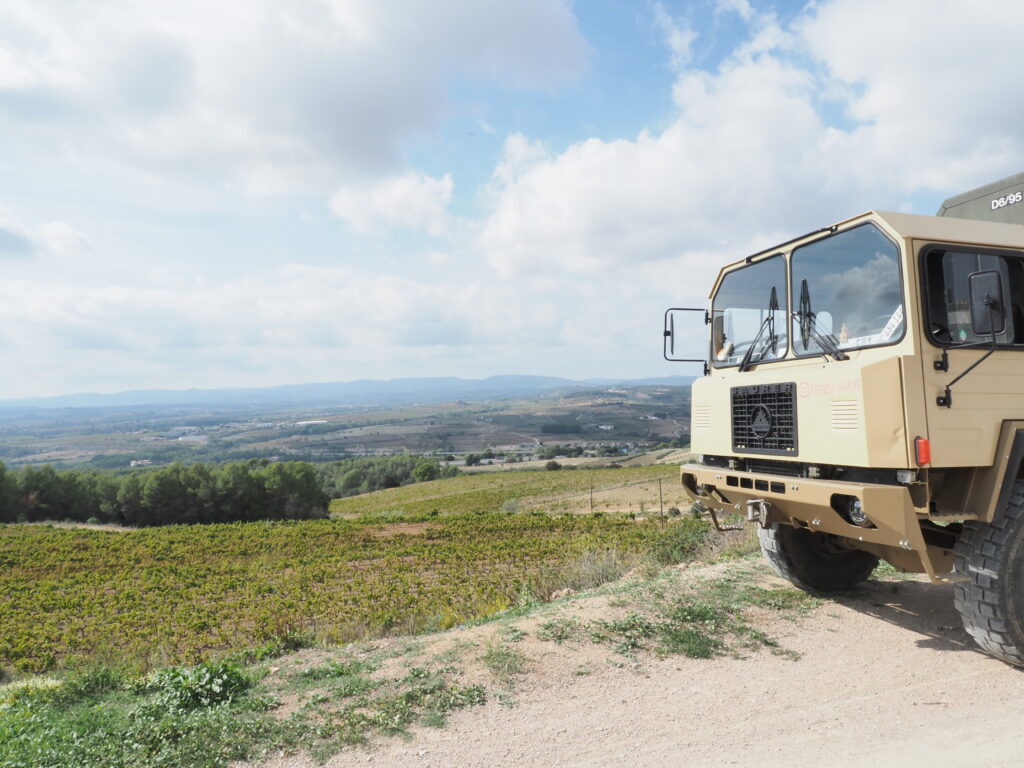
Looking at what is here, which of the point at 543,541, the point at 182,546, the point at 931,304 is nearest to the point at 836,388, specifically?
the point at 931,304

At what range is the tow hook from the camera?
17.3 feet

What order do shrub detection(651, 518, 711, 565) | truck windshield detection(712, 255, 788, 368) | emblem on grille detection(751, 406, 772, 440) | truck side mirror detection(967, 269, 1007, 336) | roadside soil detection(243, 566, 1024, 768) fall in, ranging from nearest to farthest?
roadside soil detection(243, 566, 1024, 768) → truck side mirror detection(967, 269, 1007, 336) → emblem on grille detection(751, 406, 772, 440) → truck windshield detection(712, 255, 788, 368) → shrub detection(651, 518, 711, 565)

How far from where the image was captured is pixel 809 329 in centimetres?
519

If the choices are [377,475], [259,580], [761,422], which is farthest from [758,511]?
[377,475]

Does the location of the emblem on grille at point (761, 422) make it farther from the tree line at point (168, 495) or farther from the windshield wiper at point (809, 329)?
the tree line at point (168, 495)

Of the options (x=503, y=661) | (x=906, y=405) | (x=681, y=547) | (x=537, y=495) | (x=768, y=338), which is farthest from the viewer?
(x=537, y=495)

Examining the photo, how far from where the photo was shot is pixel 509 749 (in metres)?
3.70

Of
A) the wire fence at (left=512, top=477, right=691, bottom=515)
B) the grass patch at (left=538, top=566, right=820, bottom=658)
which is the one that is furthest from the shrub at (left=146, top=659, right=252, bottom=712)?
the wire fence at (left=512, top=477, right=691, bottom=515)

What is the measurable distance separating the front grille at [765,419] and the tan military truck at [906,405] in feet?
0.04

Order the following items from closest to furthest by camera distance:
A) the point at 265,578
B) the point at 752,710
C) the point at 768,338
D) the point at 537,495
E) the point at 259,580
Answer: the point at 752,710 < the point at 768,338 < the point at 259,580 < the point at 265,578 < the point at 537,495

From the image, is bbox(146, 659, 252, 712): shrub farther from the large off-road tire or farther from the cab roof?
the cab roof

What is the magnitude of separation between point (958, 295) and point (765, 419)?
5.27 feet

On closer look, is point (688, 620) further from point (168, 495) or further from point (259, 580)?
point (168, 495)

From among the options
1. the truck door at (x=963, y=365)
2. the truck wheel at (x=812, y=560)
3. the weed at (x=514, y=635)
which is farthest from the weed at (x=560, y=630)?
the truck door at (x=963, y=365)
